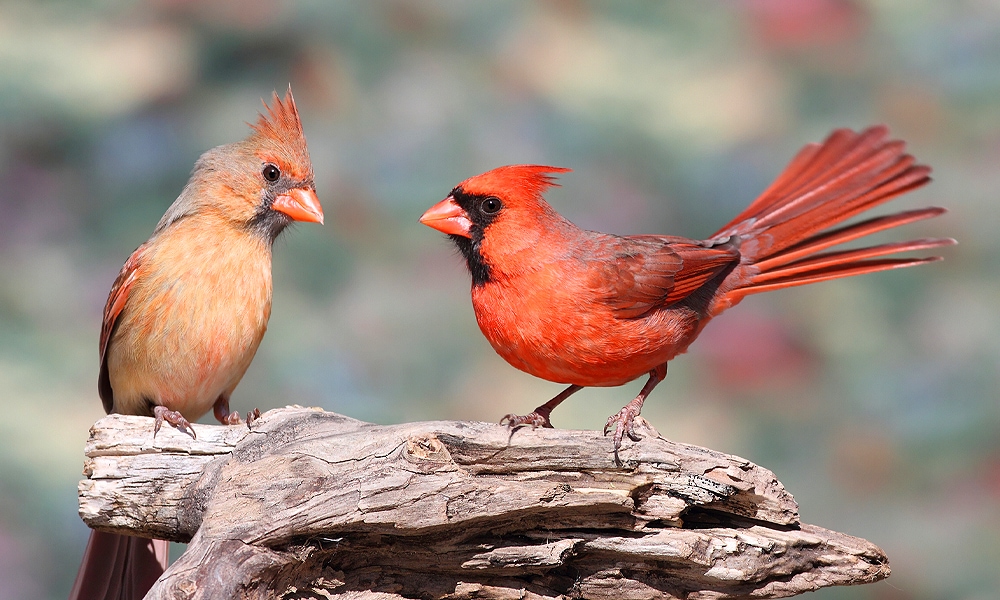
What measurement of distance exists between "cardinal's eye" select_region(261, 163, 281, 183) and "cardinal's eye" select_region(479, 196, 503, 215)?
0.64 meters

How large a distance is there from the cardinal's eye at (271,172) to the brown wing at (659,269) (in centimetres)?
99

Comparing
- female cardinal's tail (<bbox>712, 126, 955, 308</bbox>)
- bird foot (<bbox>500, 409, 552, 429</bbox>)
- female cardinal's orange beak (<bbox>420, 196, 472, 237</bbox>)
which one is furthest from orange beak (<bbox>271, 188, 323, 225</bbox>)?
female cardinal's tail (<bbox>712, 126, 955, 308</bbox>)

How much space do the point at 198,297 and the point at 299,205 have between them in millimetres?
Result: 387

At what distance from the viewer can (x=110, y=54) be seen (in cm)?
389

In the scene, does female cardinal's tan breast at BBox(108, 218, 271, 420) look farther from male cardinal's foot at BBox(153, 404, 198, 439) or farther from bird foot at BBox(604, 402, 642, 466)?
bird foot at BBox(604, 402, 642, 466)

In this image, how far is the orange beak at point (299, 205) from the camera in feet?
9.01

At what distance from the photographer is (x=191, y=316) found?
8.55 feet

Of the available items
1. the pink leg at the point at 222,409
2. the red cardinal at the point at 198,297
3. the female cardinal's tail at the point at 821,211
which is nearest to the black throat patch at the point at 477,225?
the red cardinal at the point at 198,297

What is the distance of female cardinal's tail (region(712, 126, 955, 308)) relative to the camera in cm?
277

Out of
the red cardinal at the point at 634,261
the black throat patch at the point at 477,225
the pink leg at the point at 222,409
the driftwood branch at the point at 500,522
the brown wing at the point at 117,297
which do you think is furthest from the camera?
the pink leg at the point at 222,409

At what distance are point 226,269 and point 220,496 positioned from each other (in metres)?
0.68

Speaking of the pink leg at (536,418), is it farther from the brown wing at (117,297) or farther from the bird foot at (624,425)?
the brown wing at (117,297)

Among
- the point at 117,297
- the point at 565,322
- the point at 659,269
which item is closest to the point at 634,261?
the point at 659,269

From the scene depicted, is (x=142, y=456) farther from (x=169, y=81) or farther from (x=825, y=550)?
(x=169, y=81)
